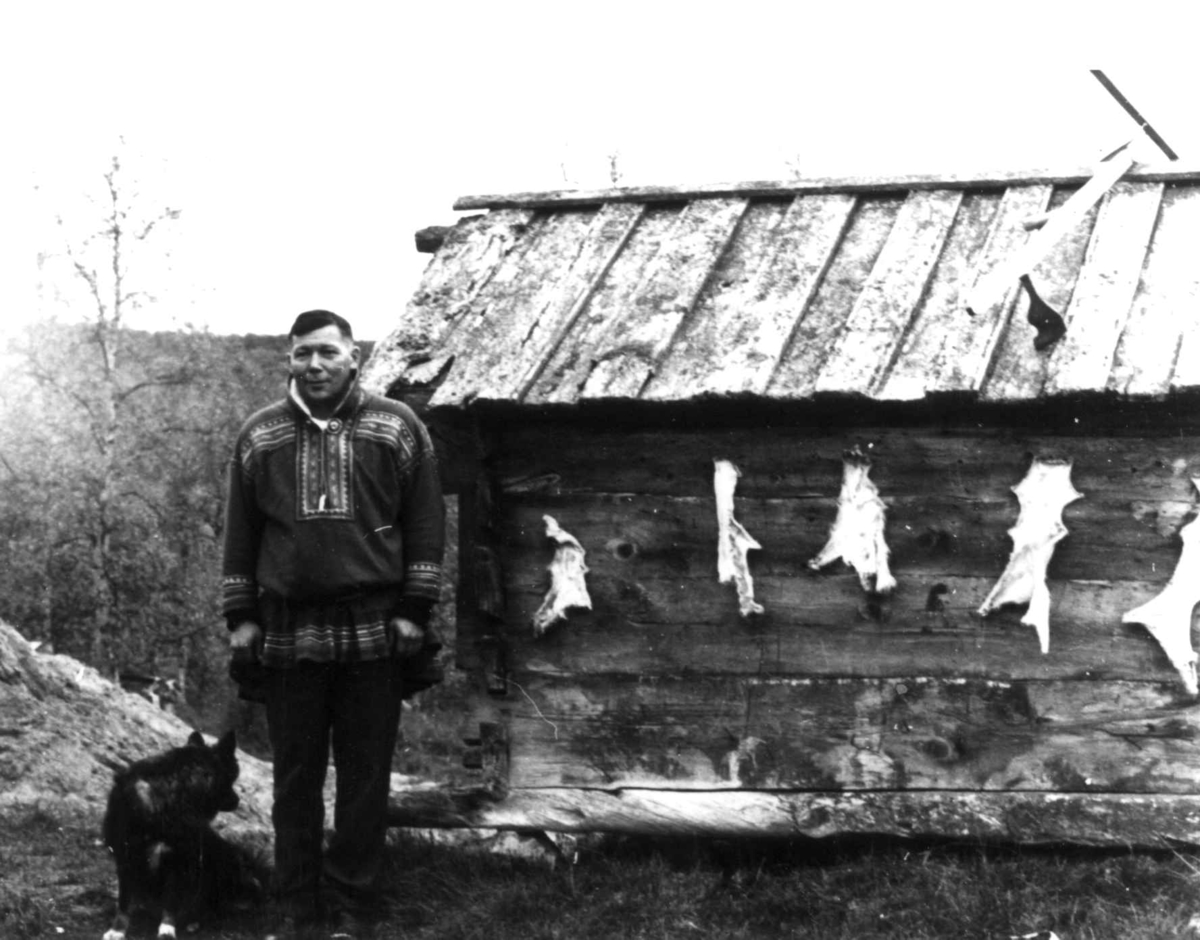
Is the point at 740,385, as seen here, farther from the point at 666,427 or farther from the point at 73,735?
the point at 73,735

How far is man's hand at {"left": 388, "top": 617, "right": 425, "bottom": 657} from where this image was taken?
19.6 ft

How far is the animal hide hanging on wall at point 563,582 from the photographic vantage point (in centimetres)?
693

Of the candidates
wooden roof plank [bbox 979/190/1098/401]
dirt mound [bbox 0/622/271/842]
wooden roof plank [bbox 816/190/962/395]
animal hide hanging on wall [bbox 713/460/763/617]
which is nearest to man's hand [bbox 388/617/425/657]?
animal hide hanging on wall [bbox 713/460/763/617]

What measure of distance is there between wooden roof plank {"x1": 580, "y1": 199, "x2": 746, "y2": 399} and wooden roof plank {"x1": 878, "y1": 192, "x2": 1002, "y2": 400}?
1.00 meters

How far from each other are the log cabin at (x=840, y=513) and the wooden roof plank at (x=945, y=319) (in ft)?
0.05

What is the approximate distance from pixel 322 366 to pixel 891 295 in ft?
7.86

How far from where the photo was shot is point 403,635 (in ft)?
19.6

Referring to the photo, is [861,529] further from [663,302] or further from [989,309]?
[663,302]

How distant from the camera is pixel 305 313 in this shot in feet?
19.9

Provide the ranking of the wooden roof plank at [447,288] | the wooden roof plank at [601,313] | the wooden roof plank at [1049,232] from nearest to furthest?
the wooden roof plank at [1049,232], the wooden roof plank at [601,313], the wooden roof plank at [447,288]

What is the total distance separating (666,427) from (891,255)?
1.24 metres

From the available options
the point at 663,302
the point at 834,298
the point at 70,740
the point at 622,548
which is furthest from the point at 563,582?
the point at 70,740

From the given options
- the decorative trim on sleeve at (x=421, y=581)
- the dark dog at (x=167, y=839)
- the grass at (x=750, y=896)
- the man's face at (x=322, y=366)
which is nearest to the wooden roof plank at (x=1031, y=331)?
the grass at (x=750, y=896)

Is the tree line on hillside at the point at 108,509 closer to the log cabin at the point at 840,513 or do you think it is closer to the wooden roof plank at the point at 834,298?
the log cabin at the point at 840,513
